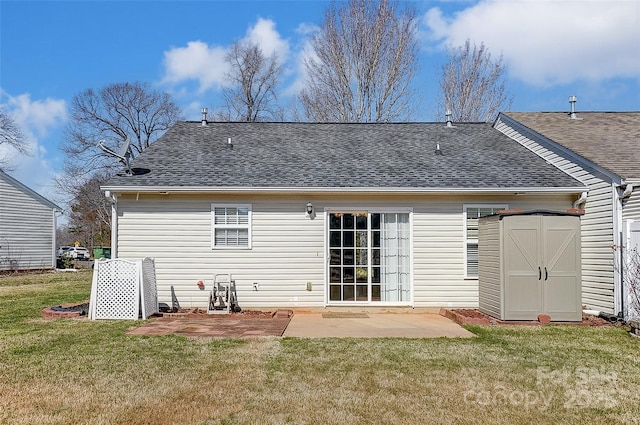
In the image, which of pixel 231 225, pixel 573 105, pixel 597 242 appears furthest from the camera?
pixel 573 105

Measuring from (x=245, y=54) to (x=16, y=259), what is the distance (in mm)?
16155

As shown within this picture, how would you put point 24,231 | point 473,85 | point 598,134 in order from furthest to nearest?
point 473,85 → point 24,231 → point 598,134

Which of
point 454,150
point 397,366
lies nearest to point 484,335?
point 397,366

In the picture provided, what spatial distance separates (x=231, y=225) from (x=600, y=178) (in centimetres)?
737

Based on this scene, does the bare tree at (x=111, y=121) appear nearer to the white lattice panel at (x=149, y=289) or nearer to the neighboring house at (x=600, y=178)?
the white lattice panel at (x=149, y=289)

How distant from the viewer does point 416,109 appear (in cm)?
2438

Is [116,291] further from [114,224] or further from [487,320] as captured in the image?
[487,320]

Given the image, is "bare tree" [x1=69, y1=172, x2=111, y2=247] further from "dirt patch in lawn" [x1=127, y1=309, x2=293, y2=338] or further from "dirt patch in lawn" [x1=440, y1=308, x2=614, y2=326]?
"dirt patch in lawn" [x1=440, y1=308, x2=614, y2=326]

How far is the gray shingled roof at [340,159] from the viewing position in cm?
1046

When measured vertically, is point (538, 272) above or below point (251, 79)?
below

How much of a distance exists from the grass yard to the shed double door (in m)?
0.93

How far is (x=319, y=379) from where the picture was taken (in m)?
5.38

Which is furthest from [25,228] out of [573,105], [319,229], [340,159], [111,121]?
[573,105]

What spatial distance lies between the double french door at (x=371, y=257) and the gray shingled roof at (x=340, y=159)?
0.86 m
